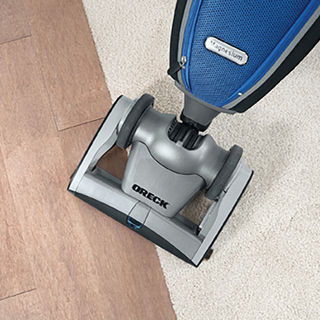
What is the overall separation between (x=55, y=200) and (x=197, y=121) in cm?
51

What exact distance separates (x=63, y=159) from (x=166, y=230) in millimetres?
397

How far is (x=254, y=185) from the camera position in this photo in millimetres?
981

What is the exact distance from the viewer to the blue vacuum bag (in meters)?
0.45

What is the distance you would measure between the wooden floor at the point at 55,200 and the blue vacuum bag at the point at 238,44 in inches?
20.0

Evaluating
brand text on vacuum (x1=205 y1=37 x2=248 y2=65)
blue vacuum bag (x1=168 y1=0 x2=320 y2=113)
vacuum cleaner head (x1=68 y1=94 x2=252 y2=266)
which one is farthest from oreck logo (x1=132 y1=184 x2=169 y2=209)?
brand text on vacuum (x1=205 y1=37 x2=248 y2=65)

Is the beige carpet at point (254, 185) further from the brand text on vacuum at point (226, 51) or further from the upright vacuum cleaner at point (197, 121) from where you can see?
the brand text on vacuum at point (226, 51)

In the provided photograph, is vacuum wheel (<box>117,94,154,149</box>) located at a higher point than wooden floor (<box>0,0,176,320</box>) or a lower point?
higher

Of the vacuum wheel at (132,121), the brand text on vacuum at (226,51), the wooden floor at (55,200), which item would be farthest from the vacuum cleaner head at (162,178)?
the brand text on vacuum at (226,51)

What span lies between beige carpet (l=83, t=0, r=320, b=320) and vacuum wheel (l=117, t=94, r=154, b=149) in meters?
0.25

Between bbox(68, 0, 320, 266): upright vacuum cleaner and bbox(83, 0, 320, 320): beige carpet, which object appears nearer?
bbox(68, 0, 320, 266): upright vacuum cleaner

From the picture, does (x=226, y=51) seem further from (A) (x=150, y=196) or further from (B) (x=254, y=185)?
(B) (x=254, y=185)

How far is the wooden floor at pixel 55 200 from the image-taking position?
0.91 meters

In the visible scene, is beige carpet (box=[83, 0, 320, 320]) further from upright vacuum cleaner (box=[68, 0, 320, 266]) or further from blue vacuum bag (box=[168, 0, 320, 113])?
blue vacuum bag (box=[168, 0, 320, 113])

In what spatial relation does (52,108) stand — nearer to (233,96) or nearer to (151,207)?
(151,207)
